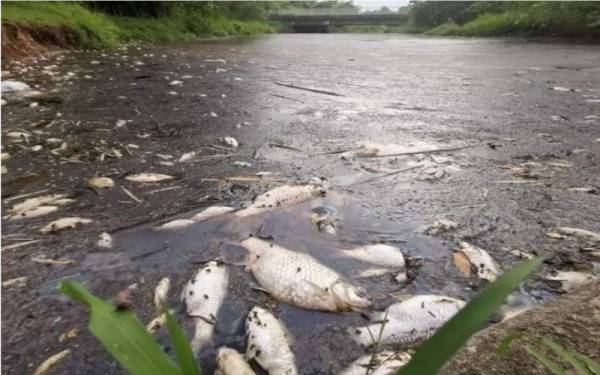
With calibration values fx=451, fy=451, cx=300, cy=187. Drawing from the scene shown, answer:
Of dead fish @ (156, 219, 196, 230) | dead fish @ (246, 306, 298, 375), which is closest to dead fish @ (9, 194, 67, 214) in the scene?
dead fish @ (156, 219, 196, 230)

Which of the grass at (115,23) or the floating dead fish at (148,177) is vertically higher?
the floating dead fish at (148,177)

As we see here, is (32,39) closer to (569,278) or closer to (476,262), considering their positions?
(476,262)

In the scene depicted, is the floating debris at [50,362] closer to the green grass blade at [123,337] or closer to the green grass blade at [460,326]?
the green grass blade at [123,337]

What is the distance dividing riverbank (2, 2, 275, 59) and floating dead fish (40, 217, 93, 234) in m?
6.43

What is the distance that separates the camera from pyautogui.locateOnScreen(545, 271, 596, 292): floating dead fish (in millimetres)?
1514

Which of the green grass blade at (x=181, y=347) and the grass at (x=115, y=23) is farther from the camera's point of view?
the grass at (x=115, y=23)

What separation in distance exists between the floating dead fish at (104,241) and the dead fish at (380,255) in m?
Result: 0.94

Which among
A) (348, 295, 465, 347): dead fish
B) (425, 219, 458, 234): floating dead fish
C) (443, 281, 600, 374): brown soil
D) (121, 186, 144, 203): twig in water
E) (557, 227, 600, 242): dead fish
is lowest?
(121, 186, 144, 203): twig in water

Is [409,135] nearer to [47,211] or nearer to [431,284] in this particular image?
[431,284]

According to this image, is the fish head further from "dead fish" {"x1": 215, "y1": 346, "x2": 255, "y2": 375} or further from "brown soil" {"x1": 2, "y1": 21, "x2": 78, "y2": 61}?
"brown soil" {"x1": 2, "y1": 21, "x2": 78, "y2": 61}

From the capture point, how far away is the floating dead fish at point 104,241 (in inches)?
70.7

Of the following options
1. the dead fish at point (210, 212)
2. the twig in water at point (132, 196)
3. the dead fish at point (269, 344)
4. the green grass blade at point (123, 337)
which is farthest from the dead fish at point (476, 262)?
the twig in water at point (132, 196)

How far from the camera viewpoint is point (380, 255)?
1.72 m

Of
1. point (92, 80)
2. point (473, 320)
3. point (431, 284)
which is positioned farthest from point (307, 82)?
point (473, 320)
